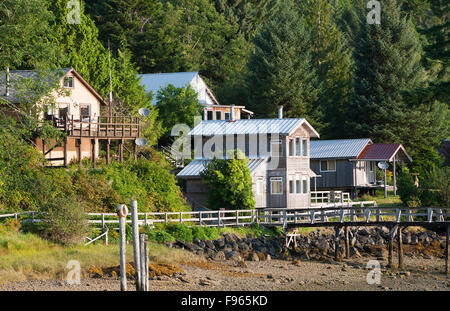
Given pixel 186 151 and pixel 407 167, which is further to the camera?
pixel 407 167

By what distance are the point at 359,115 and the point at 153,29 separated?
23985 millimetres

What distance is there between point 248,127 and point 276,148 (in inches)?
104

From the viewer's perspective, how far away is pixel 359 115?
237ft

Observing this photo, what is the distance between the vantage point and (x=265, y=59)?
7294 cm

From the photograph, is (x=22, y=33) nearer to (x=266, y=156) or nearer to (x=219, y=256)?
(x=219, y=256)

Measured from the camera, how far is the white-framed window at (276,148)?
50.8m

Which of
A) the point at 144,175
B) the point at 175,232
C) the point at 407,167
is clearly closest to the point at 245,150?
the point at 144,175

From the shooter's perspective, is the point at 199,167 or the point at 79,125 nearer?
the point at 79,125

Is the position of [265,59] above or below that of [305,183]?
above

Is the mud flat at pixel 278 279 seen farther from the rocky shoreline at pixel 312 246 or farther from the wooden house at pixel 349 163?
the wooden house at pixel 349 163

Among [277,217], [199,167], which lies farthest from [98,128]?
[277,217]

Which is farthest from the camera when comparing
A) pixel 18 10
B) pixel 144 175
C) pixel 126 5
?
pixel 126 5

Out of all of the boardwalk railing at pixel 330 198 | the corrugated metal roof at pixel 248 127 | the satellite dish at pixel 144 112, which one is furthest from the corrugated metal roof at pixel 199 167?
the satellite dish at pixel 144 112
